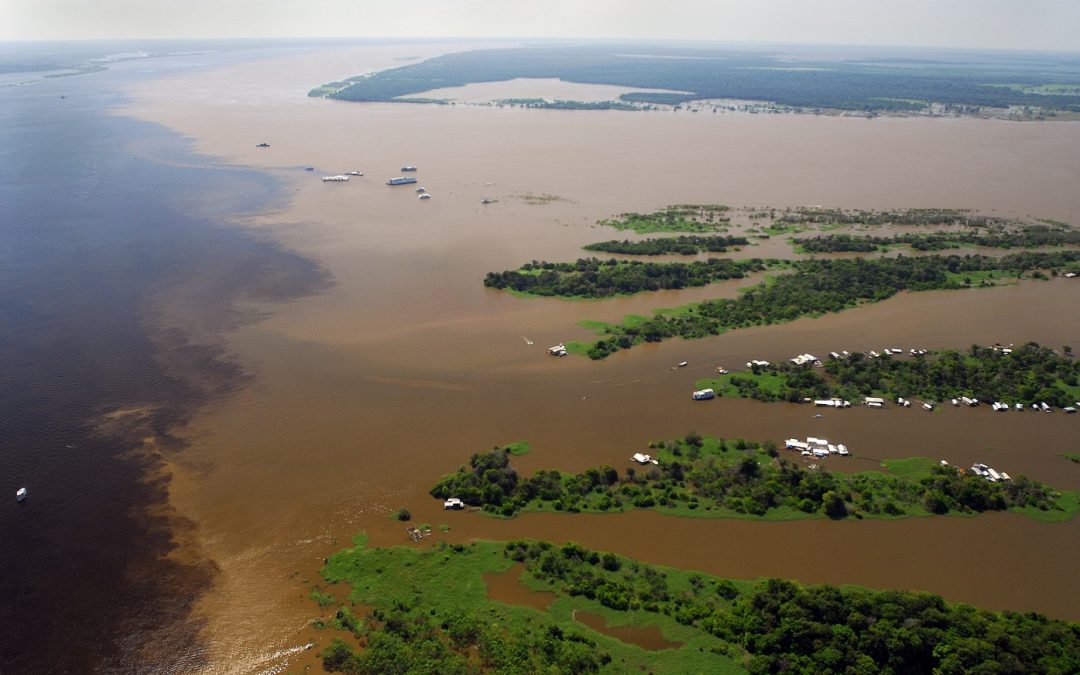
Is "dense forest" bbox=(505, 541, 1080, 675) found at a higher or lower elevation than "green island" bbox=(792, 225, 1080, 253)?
lower

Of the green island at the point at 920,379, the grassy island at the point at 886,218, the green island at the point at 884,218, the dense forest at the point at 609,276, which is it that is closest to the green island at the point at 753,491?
the green island at the point at 920,379

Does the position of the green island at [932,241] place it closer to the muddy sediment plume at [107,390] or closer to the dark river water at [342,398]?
the dark river water at [342,398]

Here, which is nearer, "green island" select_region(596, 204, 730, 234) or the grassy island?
"green island" select_region(596, 204, 730, 234)

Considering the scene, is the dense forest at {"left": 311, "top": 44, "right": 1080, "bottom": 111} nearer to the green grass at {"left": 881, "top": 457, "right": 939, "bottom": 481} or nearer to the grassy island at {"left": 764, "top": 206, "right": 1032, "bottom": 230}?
the grassy island at {"left": 764, "top": 206, "right": 1032, "bottom": 230}

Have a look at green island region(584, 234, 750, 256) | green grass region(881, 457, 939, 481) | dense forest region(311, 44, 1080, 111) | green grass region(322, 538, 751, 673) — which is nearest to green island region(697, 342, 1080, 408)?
green grass region(881, 457, 939, 481)

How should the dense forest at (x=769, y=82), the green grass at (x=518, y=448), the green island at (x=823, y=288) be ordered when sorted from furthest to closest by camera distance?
the dense forest at (x=769, y=82) < the green island at (x=823, y=288) < the green grass at (x=518, y=448)
